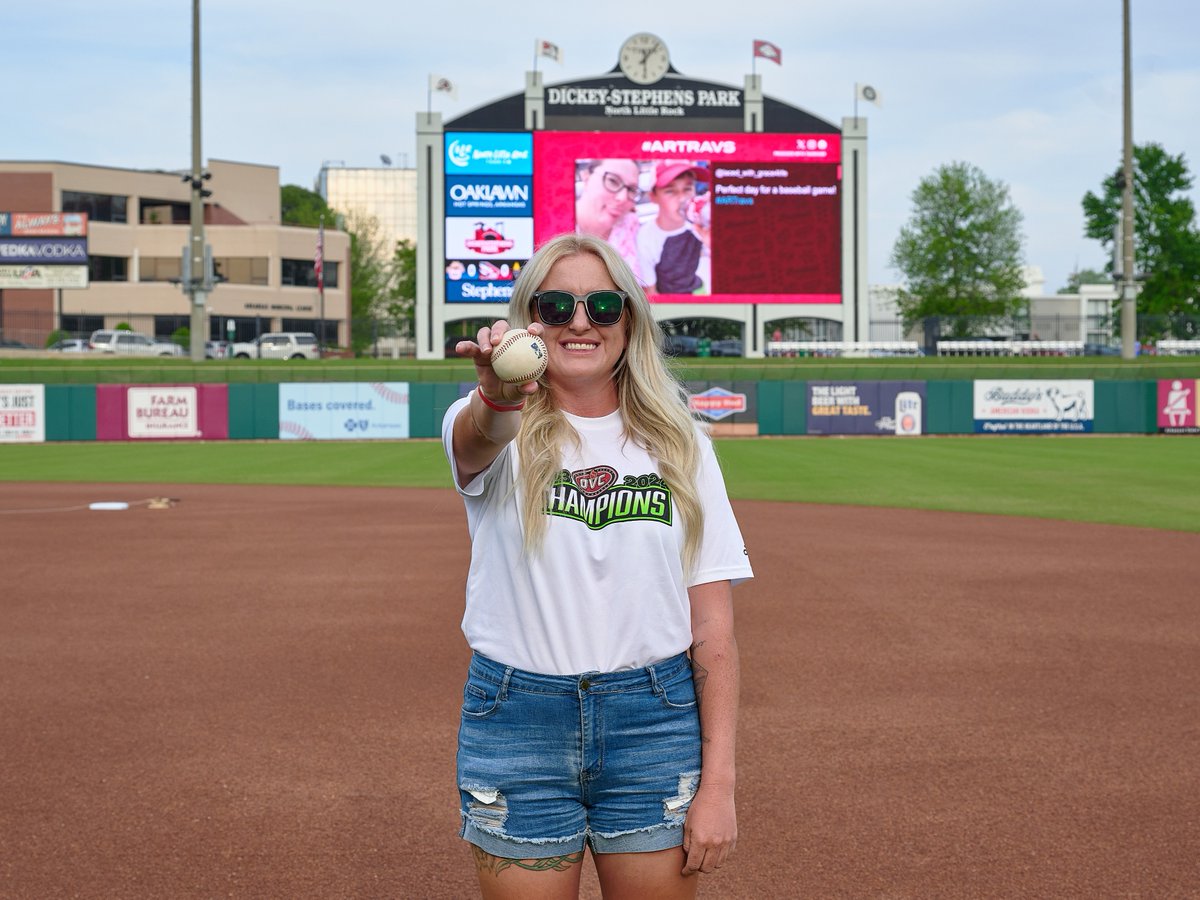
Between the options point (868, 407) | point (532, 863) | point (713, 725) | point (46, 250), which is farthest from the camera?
point (46, 250)

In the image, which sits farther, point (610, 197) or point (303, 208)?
point (303, 208)

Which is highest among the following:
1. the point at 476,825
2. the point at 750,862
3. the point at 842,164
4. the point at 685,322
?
the point at 842,164

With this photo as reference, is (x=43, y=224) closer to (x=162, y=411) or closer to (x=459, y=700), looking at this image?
(x=162, y=411)

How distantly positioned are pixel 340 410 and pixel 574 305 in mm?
29028

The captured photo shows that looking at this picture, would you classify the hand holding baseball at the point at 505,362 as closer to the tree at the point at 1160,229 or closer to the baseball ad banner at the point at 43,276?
the baseball ad banner at the point at 43,276

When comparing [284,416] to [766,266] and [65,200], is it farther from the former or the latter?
[65,200]

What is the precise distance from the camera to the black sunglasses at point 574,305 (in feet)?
8.70

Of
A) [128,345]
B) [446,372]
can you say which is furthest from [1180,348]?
[128,345]

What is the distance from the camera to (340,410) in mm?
30922

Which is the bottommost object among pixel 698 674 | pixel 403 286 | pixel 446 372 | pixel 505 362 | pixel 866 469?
pixel 866 469

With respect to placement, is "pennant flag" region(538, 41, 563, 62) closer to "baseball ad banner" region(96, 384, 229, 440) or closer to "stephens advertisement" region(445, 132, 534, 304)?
"stephens advertisement" region(445, 132, 534, 304)

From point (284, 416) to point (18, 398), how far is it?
6515 millimetres

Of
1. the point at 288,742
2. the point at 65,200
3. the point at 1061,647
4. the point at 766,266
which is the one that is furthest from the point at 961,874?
the point at 65,200

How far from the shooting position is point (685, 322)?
57.5 meters
